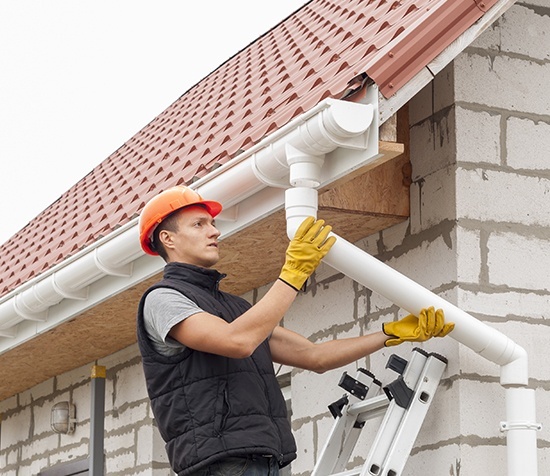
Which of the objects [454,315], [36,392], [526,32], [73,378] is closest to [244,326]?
[454,315]

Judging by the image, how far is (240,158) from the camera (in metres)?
4.82

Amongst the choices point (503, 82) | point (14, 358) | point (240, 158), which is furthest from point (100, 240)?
point (14, 358)

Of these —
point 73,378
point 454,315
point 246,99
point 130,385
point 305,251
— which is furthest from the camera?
point 73,378

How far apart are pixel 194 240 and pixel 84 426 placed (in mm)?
4132

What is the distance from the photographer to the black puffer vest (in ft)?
13.8

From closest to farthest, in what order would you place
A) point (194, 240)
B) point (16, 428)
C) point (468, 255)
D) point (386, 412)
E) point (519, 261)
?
point (194, 240) → point (386, 412) → point (468, 255) → point (519, 261) → point (16, 428)

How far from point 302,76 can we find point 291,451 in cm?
208

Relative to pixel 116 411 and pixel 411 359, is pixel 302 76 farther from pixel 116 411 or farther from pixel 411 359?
pixel 116 411

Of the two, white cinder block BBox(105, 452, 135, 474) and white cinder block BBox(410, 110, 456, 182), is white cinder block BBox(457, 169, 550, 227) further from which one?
white cinder block BBox(105, 452, 135, 474)

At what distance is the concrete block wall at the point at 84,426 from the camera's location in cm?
757

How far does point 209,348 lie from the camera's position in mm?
4129

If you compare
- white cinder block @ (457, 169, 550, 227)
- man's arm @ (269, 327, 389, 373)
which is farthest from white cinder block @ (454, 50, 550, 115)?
man's arm @ (269, 327, 389, 373)

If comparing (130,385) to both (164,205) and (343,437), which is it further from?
(164,205)

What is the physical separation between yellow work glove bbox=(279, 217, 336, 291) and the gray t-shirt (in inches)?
13.0
